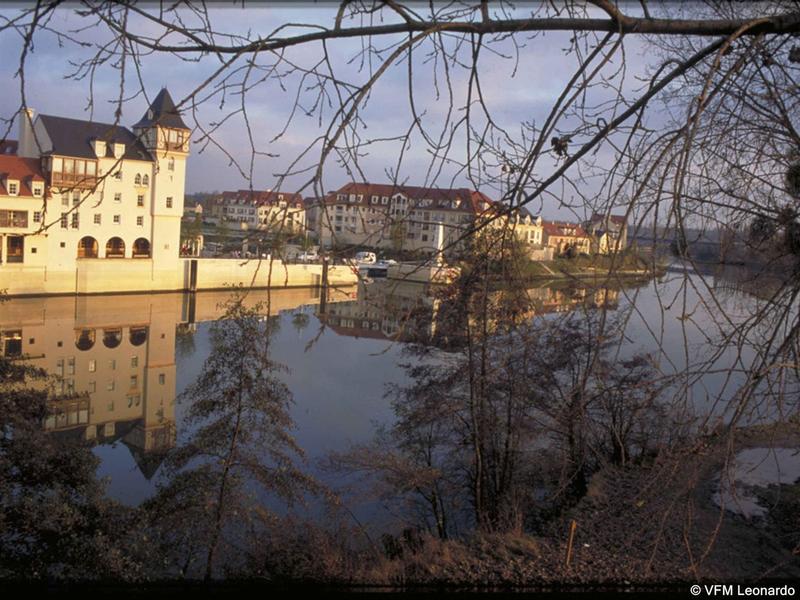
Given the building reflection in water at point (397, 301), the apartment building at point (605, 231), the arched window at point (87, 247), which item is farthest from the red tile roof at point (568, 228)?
the arched window at point (87, 247)

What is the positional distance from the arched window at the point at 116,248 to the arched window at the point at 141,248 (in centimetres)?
48

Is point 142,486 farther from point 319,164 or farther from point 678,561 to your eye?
point 319,164

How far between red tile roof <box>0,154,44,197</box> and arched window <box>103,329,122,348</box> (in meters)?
5.67

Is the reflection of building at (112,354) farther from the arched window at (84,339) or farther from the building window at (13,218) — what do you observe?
the building window at (13,218)

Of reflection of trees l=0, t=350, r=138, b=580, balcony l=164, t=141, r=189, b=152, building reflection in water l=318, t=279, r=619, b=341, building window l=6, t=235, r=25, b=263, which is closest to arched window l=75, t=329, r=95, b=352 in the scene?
building window l=6, t=235, r=25, b=263

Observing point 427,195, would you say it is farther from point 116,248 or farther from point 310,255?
point 116,248

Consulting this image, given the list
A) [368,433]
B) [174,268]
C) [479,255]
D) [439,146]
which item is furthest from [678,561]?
[174,268]

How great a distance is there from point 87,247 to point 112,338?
7131 millimetres

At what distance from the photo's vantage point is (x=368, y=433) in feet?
34.2

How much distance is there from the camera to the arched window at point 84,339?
16141mm

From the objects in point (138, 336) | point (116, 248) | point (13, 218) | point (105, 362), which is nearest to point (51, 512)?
point (105, 362)

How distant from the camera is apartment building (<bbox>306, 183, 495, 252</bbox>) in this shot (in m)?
1.27

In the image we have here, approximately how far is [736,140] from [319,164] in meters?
1.63

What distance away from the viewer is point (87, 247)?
23.1 m
